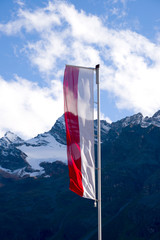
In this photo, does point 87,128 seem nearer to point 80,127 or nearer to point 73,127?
point 80,127

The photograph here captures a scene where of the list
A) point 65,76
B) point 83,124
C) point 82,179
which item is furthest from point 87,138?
point 65,76

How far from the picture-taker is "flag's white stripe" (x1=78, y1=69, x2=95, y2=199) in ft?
62.7

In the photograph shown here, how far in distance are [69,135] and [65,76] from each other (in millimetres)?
3328

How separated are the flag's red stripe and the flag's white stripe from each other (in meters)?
0.21

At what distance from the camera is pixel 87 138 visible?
1934 cm

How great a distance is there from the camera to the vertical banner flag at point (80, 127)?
62.8 feet

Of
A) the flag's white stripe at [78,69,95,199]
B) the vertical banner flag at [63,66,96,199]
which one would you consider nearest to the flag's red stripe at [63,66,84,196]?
the vertical banner flag at [63,66,96,199]

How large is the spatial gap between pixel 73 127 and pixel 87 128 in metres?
0.78

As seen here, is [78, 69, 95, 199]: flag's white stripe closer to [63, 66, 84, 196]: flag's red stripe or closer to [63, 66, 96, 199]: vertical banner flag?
[63, 66, 96, 199]: vertical banner flag

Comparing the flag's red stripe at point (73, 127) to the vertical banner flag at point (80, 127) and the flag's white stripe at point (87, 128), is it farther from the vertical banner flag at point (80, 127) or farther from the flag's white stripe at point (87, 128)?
the flag's white stripe at point (87, 128)

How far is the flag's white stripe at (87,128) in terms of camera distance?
19125 millimetres

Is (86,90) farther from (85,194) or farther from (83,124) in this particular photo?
(85,194)

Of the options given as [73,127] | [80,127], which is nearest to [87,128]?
[80,127]

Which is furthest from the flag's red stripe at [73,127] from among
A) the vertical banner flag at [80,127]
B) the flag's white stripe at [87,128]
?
the flag's white stripe at [87,128]
